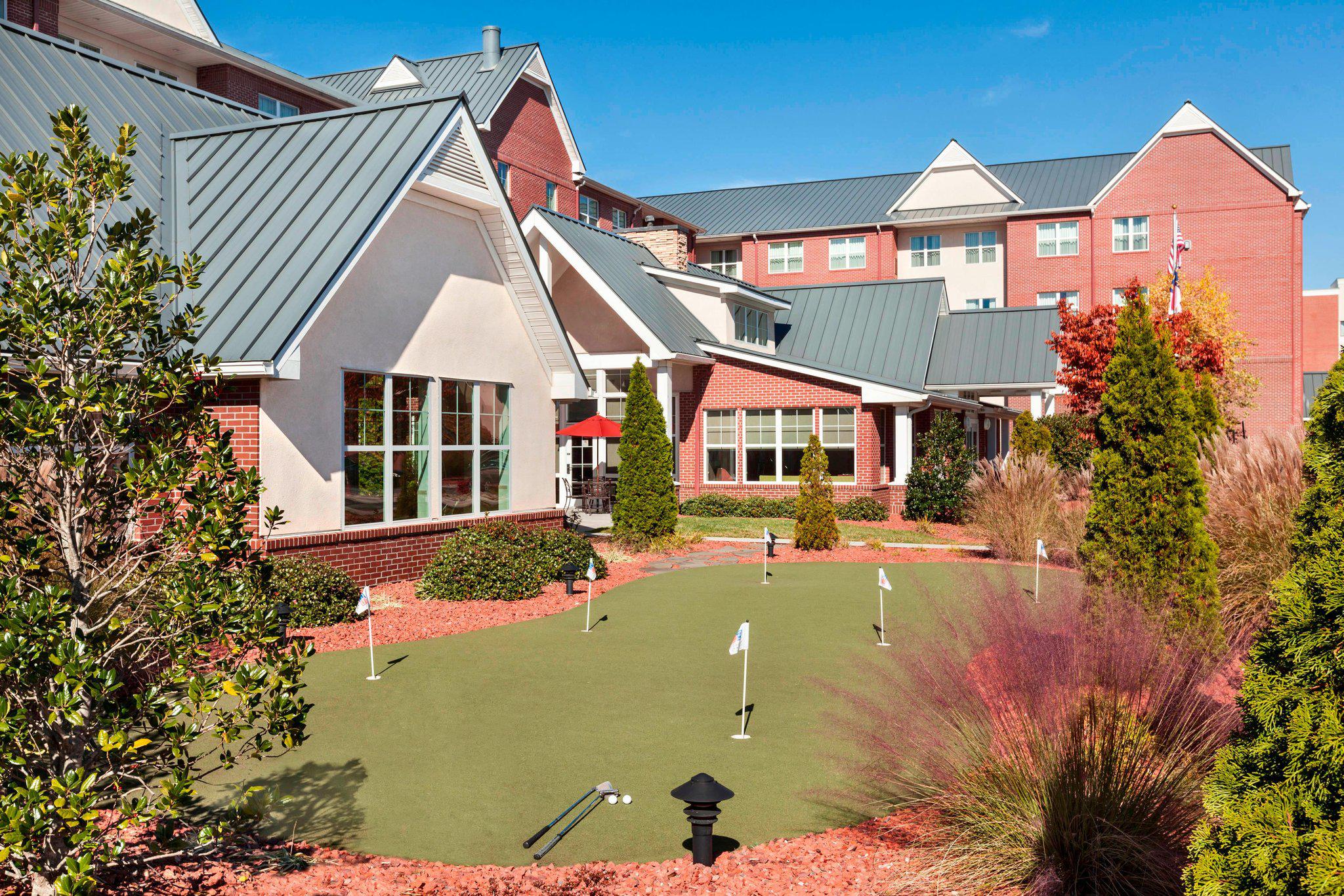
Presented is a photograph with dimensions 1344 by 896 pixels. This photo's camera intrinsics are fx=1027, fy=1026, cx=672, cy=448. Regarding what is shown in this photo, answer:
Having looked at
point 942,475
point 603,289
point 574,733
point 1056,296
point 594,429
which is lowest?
point 574,733

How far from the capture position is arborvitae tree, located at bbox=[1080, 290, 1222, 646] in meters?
9.42

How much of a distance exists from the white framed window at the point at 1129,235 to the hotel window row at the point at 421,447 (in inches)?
1372

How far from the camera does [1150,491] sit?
32.2ft

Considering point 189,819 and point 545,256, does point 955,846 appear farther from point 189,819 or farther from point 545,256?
point 545,256

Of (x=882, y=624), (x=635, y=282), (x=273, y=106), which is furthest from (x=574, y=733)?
(x=273, y=106)

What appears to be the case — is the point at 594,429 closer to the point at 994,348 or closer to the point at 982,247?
the point at 994,348

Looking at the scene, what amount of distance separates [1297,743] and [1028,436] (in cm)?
2427

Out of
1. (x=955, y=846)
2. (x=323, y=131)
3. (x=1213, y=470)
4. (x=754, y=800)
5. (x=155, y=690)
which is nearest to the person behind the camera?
(x=155, y=690)

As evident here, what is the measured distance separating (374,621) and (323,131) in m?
7.72

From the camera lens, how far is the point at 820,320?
107 feet

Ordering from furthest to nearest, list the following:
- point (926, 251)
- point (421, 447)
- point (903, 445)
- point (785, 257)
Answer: point (785, 257), point (926, 251), point (903, 445), point (421, 447)

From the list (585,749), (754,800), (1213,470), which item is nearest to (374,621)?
(585,749)

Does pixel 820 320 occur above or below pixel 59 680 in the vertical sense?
above

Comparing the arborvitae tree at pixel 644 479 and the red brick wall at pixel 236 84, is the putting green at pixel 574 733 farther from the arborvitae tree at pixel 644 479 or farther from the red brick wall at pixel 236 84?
the red brick wall at pixel 236 84
